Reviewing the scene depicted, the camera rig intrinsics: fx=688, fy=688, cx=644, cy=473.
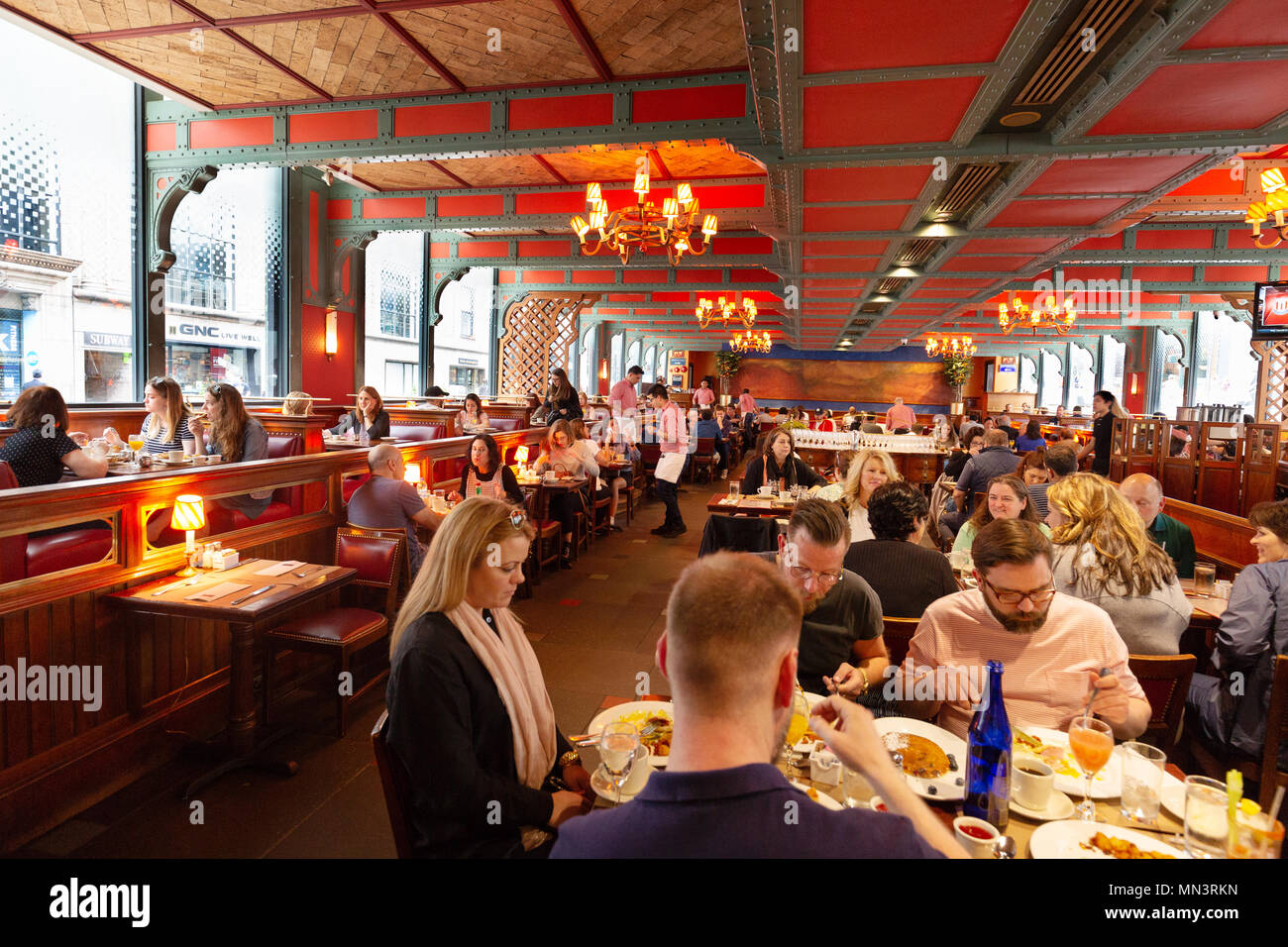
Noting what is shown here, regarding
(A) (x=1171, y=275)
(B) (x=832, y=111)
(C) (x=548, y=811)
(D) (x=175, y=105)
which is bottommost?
(C) (x=548, y=811)

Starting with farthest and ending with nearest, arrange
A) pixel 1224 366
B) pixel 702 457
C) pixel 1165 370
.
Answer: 1. pixel 1165 370
2. pixel 1224 366
3. pixel 702 457

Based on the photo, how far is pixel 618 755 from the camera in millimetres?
1517

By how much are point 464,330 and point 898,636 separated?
14575mm

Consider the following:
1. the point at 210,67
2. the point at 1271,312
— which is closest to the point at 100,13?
the point at 210,67

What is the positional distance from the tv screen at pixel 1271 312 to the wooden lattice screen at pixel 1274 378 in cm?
398

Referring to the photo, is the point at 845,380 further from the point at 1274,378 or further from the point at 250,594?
the point at 250,594

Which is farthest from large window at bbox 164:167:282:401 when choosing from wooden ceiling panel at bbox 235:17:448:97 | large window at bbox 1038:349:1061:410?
large window at bbox 1038:349:1061:410

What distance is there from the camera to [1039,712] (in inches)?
79.0

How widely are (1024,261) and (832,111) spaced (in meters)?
5.40

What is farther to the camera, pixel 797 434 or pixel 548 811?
pixel 797 434

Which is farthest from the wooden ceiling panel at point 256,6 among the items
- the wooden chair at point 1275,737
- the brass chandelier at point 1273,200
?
the brass chandelier at point 1273,200

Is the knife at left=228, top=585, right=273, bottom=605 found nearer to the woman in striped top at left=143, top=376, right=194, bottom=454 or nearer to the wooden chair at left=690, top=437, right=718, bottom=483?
the woman in striped top at left=143, top=376, right=194, bottom=454

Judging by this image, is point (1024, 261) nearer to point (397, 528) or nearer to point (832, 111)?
point (832, 111)

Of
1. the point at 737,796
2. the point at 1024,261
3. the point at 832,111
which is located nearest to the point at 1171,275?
the point at 1024,261
